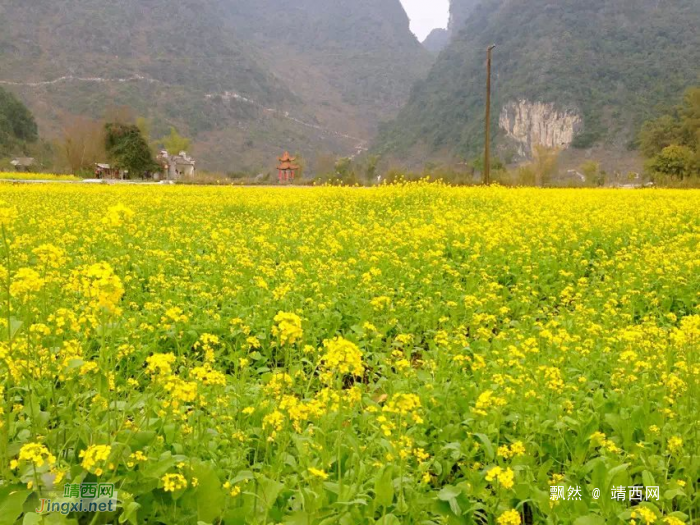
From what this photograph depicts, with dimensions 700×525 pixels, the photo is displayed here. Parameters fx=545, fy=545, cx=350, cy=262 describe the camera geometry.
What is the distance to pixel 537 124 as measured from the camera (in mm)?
59500

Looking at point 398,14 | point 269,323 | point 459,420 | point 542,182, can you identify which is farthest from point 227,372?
point 398,14

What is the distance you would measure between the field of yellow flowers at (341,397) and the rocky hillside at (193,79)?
60.6 meters

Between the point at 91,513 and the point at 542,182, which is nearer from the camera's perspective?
the point at 91,513

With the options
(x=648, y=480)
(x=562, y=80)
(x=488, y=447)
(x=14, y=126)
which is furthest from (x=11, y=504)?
(x=562, y=80)

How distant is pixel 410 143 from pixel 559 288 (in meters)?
66.4

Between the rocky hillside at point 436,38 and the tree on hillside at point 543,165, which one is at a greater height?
the rocky hillside at point 436,38

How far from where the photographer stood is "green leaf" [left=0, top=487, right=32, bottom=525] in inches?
68.5

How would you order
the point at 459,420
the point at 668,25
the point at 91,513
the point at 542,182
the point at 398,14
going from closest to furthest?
the point at 91,513 → the point at 459,420 → the point at 542,182 → the point at 668,25 → the point at 398,14

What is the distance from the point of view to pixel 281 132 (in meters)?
74.6

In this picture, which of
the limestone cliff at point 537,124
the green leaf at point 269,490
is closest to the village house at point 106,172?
the green leaf at point 269,490

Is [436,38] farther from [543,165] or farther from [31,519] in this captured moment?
[31,519]

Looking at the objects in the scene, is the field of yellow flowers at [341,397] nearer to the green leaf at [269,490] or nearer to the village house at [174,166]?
the green leaf at [269,490]

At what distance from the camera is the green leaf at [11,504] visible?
5.71 ft

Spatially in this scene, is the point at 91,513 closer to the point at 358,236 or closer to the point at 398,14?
the point at 358,236
